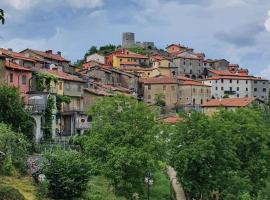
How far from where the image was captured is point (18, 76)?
63.4 meters

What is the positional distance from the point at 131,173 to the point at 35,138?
1729cm

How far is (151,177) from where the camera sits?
4809 cm

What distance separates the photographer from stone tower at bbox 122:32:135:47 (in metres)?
192

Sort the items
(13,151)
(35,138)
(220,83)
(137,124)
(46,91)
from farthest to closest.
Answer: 1. (220,83)
2. (46,91)
3. (35,138)
4. (137,124)
5. (13,151)

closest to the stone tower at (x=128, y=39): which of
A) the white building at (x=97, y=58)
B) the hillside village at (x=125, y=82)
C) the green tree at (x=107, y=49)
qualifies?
the hillside village at (x=125, y=82)

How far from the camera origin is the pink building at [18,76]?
61.4 m

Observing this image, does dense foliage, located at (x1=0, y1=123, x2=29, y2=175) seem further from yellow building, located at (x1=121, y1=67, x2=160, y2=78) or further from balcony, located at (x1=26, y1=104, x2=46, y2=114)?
yellow building, located at (x1=121, y1=67, x2=160, y2=78)

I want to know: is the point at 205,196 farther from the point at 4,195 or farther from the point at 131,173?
the point at 4,195

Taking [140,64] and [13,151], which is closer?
[13,151]

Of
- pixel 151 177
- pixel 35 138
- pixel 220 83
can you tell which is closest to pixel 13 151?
pixel 151 177

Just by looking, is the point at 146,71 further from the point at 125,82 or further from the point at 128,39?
the point at 128,39

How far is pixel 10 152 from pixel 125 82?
7621 cm

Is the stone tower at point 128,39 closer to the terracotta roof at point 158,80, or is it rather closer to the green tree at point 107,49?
the green tree at point 107,49

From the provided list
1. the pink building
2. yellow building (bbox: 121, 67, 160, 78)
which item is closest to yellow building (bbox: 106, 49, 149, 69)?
yellow building (bbox: 121, 67, 160, 78)
